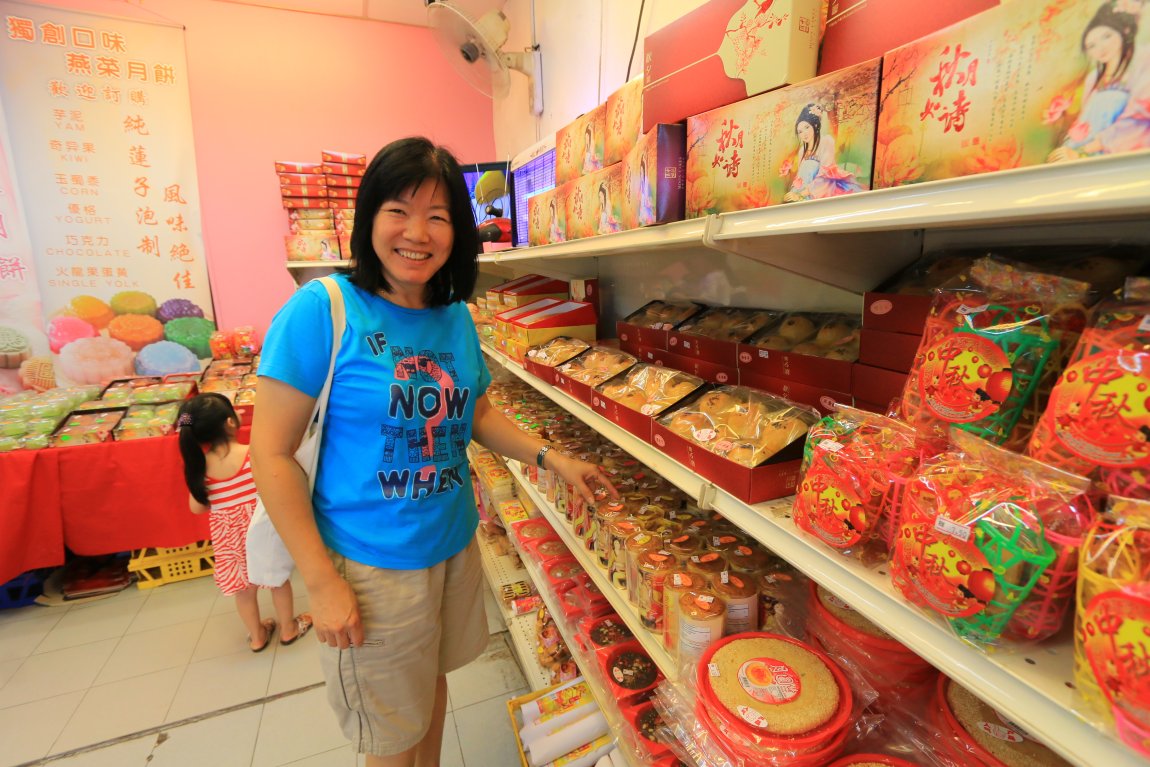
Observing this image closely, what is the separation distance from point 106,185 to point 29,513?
7.26 ft

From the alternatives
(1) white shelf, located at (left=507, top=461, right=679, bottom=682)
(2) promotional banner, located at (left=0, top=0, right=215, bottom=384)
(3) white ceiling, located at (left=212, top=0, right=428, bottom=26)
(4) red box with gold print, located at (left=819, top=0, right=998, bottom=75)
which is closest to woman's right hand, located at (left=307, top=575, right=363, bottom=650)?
(1) white shelf, located at (left=507, top=461, right=679, bottom=682)

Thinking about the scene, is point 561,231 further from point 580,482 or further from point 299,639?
point 299,639

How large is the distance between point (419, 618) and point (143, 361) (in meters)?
3.83

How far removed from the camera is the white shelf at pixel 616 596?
3.64 ft

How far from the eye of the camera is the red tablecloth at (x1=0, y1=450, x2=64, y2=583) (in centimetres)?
275

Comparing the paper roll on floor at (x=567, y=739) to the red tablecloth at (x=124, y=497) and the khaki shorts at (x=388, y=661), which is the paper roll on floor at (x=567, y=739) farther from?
the red tablecloth at (x=124, y=497)

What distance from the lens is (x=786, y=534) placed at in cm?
76

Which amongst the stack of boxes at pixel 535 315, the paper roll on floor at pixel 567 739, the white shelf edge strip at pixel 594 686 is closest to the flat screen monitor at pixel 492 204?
the stack of boxes at pixel 535 315

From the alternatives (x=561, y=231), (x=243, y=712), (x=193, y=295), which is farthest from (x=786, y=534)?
(x=193, y=295)

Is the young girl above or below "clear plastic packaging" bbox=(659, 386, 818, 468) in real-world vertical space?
below

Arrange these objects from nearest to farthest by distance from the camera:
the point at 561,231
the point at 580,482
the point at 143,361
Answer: the point at 580,482, the point at 561,231, the point at 143,361

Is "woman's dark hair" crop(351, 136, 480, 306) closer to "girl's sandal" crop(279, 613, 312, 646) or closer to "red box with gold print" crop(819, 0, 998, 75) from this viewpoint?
"red box with gold print" crop(819, 0, 998, 75)

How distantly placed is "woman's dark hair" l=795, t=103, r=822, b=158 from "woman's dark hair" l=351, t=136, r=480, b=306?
78 cm

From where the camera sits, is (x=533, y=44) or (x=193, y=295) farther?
(x=193, y=295)
